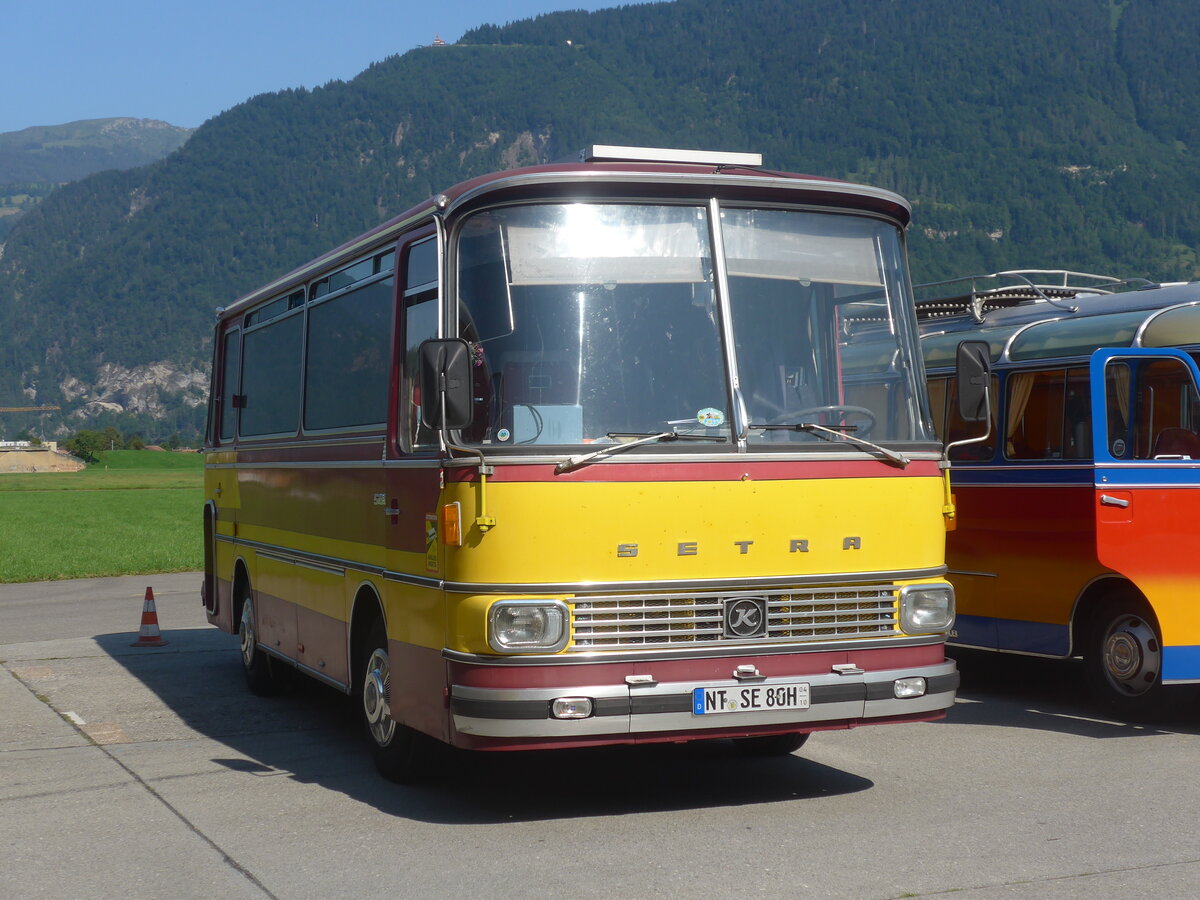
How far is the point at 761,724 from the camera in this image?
7086mm

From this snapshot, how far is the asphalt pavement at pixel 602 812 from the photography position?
6145mm

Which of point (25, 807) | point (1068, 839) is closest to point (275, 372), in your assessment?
point (25, 807)

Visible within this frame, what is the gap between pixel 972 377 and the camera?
783 centimetres

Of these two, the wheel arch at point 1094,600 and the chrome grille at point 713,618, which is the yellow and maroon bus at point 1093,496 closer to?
the wheel arch at point 1094,600

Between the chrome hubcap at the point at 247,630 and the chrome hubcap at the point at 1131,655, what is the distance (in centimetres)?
627

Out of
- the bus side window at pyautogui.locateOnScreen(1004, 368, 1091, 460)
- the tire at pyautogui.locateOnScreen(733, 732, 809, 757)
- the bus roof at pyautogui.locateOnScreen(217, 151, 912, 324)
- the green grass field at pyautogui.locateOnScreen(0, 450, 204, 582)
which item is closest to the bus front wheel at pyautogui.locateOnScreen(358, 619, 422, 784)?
the tire at pyautogui.locateOnScreen(733, 732, 809, 757)

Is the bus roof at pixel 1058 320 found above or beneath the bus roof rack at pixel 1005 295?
beneath

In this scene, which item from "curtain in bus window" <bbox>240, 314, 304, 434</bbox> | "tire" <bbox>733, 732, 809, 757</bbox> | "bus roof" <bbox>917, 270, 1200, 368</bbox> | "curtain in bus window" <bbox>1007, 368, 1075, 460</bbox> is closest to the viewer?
"tire" <bbox>733, 732, 809, 757</bbox>

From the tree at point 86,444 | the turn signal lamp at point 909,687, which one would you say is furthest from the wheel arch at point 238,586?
the tree at point 86,444

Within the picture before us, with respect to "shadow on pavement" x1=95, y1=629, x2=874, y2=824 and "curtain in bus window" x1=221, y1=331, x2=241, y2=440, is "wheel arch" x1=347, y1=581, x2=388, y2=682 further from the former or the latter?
"curtain in bus window" x1=221, y1=331, x2=241, y2=440

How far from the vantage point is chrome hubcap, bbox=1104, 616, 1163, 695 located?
9906 mm

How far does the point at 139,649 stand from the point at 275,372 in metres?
4.99

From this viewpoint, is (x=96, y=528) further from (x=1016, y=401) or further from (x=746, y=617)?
(x=746, y=617)

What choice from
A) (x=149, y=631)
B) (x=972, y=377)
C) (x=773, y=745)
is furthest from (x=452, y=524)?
(x=149, y=631)
